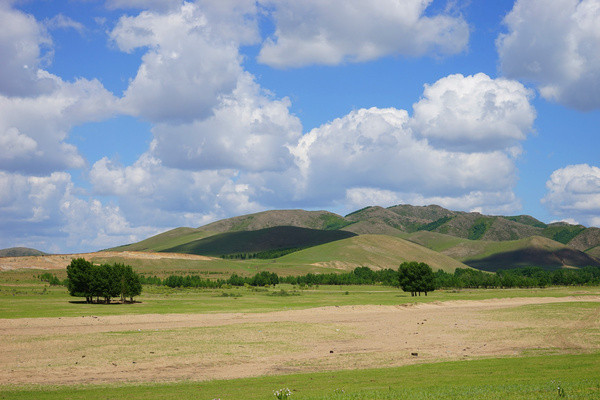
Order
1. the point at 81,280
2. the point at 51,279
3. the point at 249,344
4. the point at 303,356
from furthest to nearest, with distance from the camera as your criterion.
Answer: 1. the point at 51,279
2. the point at 81,280
3. the point at 249,344
4. the point at 303,356

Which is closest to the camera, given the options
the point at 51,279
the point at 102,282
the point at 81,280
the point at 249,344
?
the point at 249,344

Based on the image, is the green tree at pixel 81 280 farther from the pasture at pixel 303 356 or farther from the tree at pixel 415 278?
the tree at pixel 415 278

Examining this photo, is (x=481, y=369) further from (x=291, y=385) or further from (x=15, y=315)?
(x=15, y=315)

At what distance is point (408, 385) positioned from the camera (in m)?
23.4

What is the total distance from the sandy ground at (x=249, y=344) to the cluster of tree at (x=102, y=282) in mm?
30311

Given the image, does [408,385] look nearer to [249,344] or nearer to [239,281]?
[249,344]

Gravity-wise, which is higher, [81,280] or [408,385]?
[81,280]

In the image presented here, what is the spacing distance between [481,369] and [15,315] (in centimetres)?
5798

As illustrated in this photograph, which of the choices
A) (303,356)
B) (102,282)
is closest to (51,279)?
(102,282)

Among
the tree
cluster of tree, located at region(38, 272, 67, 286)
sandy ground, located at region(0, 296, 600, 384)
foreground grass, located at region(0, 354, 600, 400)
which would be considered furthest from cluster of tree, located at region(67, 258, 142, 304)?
foreground grass, located at region(0, 354, 600, 400)

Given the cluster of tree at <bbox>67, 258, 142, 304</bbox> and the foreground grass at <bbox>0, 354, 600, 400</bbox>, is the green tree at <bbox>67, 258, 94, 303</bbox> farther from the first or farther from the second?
the foreground grass at <bbox>0, 354, 600, 400</bbox>

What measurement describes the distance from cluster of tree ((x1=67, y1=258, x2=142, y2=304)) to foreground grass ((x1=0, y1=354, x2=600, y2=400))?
69.2m

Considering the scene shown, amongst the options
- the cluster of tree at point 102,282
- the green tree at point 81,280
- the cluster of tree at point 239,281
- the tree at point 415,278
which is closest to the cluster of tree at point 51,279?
the cluster of tree at point 239,281

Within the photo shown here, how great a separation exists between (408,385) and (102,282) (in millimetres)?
79583
